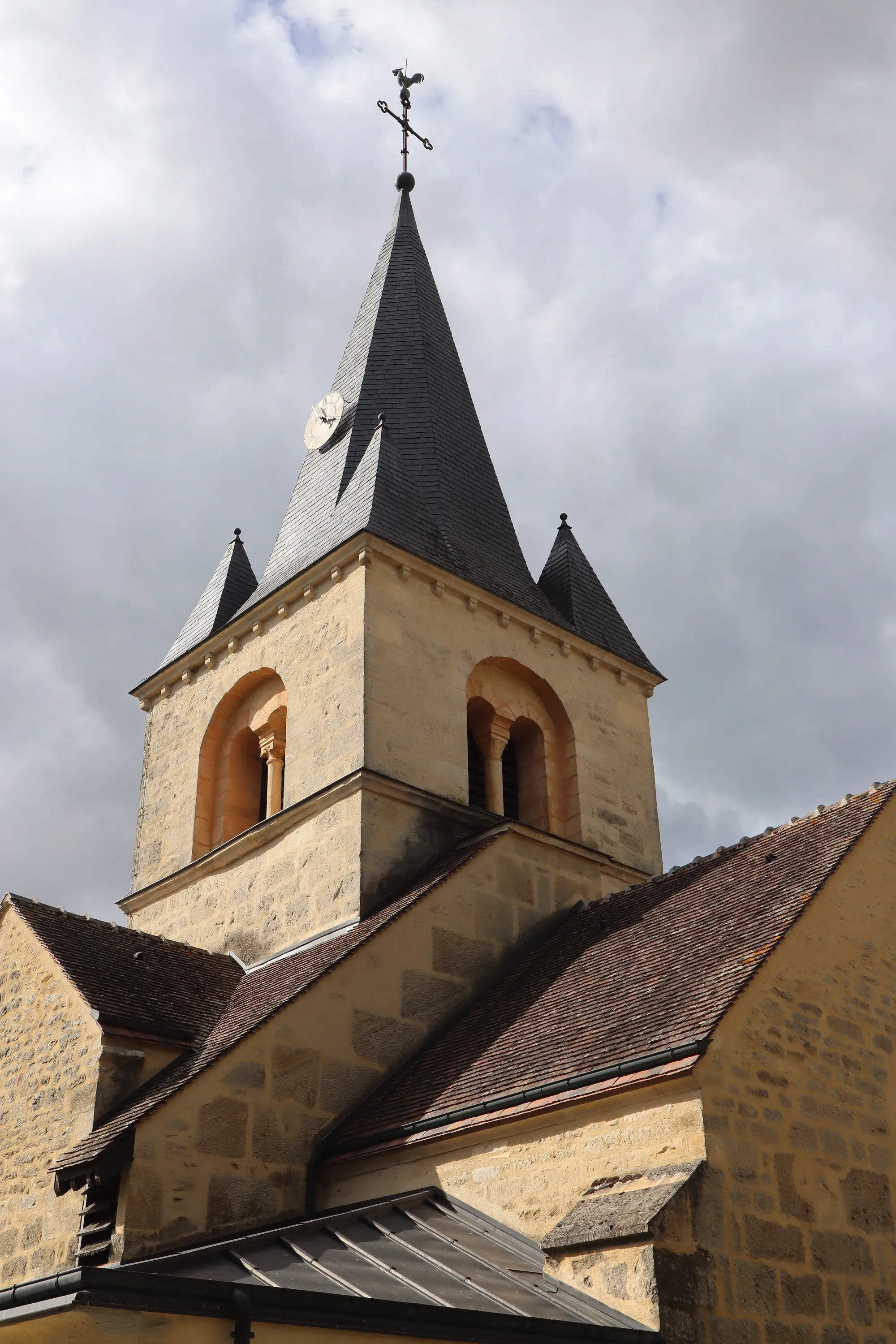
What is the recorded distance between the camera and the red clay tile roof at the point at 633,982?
29.1 ft

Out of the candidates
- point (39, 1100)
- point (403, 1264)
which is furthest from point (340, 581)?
point (403, 1264)

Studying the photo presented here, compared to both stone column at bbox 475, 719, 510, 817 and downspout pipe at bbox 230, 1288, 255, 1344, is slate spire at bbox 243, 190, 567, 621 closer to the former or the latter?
stone column at bbox 475, 719, 510, 817

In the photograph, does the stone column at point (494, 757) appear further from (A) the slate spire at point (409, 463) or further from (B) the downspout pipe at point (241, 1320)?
(B) the downspout pipe at point (241, 1320)

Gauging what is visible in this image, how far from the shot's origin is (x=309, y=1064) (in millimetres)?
10375

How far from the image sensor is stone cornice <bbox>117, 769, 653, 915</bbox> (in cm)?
1307

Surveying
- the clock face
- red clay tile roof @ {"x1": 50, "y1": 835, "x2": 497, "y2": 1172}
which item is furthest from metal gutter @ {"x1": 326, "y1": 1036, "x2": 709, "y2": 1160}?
the clock face

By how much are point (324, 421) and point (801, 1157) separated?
1228cm

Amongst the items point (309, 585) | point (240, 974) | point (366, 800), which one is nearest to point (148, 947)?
point (240, 974)

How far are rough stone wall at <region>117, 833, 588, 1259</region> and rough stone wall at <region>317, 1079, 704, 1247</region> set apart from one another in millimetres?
651

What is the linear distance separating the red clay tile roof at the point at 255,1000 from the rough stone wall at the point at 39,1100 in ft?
1.53

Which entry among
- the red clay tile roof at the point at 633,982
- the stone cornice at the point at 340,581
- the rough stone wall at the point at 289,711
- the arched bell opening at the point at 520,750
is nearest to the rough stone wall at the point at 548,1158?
the red clay tile roof at the point at 633,982

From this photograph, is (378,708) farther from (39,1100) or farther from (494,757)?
(39,1100)

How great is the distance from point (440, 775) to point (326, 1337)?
7430 millimetres

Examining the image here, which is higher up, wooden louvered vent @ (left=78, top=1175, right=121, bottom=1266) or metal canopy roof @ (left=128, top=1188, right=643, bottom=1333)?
wooden louvered vent @ (left=78, top=1175, right=121, bottom=1266)
